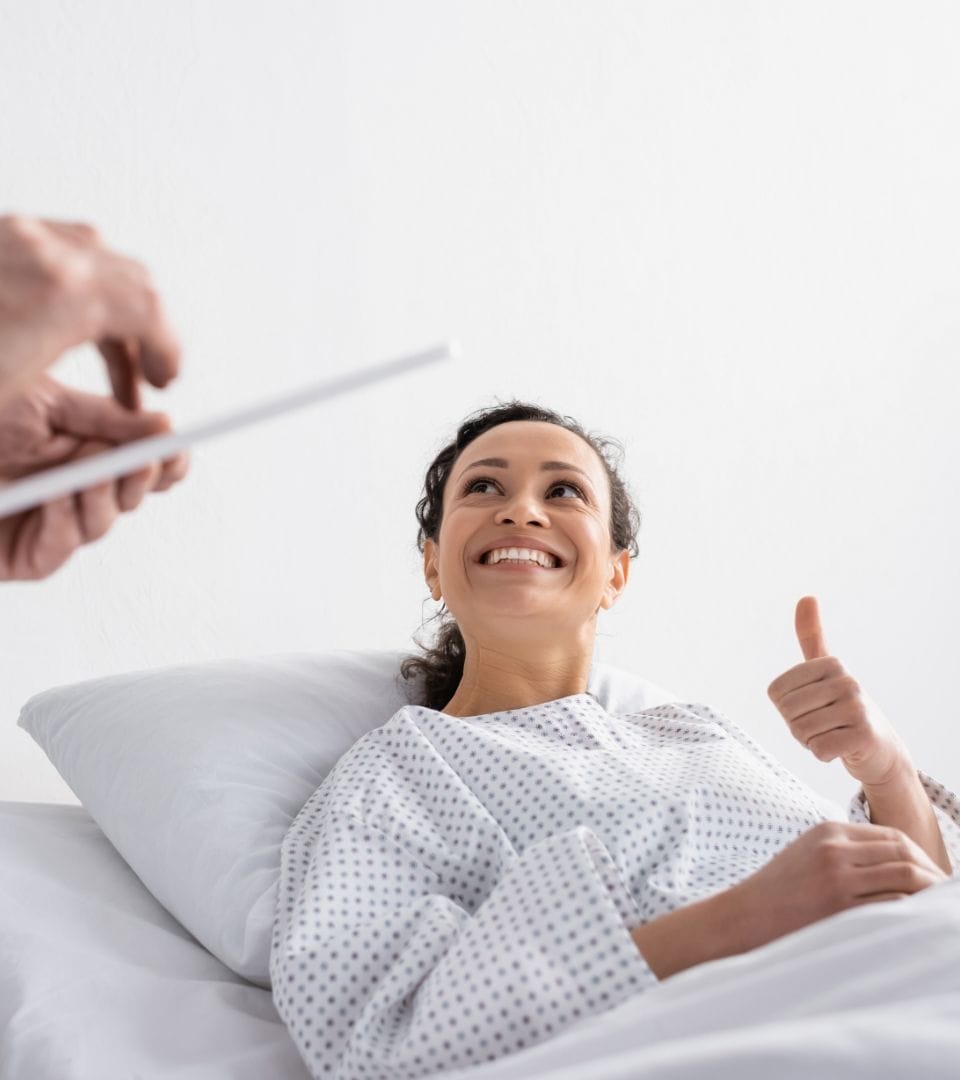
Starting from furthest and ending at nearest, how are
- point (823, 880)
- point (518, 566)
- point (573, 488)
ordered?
point (573, 488) < point (518, 566) < point (823, 880)

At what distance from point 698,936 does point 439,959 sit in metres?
0.20

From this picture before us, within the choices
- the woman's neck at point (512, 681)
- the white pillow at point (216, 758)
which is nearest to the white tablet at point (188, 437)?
the white pillow at point (216, 758)

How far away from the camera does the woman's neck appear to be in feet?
5.06

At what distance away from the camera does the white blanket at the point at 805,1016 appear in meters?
0.73

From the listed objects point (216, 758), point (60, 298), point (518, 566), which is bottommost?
point (216, 758)

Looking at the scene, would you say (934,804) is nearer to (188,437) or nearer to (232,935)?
(232,935)

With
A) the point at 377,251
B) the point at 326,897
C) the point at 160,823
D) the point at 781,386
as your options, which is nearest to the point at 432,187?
the point at 377,251

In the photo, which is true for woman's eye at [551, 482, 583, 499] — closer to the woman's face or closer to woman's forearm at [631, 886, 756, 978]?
the woman's face

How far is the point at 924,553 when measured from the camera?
8.75 feet

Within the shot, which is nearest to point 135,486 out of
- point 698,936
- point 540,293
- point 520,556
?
point 698,936

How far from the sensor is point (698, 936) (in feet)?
3.33

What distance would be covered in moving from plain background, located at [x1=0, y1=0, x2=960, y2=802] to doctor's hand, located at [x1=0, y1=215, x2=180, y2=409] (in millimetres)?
1215

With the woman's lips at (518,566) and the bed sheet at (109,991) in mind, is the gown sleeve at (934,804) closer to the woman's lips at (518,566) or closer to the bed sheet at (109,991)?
the woman's lips at (518,566)

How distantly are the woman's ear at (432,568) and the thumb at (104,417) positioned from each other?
0.93 metres
